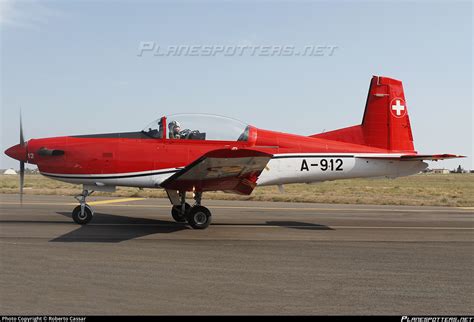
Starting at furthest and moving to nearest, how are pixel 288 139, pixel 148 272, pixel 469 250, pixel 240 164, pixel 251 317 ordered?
pixel 288 139 → pixel 240 164 → pixel 469 250 → pixel 148 272 → pixel 251 317

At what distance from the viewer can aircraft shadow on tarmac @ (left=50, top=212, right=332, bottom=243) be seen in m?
9.66

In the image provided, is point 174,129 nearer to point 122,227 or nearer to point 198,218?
point 198,218

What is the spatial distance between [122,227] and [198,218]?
1.88m

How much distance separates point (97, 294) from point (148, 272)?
49.0 inches

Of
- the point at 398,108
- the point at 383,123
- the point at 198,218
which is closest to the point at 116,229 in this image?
the point at 198,218

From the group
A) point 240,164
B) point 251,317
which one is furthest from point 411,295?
point 240,164

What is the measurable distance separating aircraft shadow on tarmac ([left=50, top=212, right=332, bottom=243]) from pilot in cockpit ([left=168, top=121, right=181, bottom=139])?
225 cm

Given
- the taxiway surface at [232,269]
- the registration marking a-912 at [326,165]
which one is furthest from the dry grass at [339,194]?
the taxiway surface at [232,269]

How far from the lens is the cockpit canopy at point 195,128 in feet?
39.2

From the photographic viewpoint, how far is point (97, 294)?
17.4 feet

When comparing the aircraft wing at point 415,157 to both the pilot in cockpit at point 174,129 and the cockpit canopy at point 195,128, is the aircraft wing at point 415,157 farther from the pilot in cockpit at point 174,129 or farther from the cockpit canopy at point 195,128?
the pilot in cockpit at point 174,129

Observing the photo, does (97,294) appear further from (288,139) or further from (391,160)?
(391,160)

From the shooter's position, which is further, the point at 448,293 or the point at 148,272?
the point at 148,272

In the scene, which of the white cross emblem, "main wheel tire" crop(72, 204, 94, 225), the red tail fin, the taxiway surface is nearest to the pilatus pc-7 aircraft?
"main wheel tire" crop(72, 204, 94, 225)
